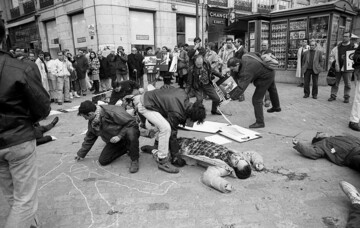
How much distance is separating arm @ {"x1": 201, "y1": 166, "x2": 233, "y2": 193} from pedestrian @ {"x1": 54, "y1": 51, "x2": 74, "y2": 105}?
7.02 metres

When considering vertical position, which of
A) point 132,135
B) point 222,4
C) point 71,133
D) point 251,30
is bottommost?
point 71,133

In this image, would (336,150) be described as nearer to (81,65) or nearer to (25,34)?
(81,65)

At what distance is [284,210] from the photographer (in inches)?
105

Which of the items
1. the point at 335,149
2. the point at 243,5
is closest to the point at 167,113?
the point at 335,149

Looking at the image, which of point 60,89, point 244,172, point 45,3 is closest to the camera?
point 244,172

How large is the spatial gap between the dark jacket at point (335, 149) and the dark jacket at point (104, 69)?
8116 millimetres

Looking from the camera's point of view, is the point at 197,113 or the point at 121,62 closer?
the point at 197,113

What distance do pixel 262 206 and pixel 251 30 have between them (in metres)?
9.69

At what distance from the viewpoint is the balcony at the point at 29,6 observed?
65.5 ft

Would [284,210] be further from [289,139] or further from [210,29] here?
[210,29]

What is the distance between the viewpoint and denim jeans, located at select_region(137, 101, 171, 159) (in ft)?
11.4

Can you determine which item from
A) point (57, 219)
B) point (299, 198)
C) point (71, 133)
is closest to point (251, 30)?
point (71, 133)

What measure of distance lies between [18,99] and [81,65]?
847cm

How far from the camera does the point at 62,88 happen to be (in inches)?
354
